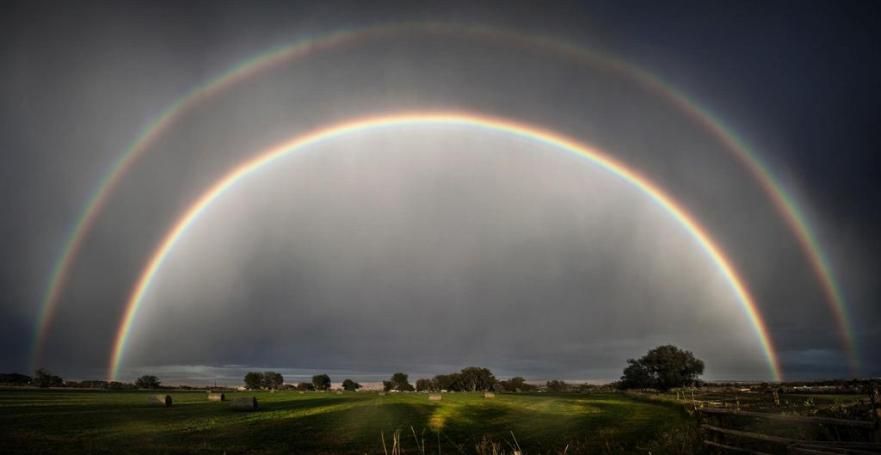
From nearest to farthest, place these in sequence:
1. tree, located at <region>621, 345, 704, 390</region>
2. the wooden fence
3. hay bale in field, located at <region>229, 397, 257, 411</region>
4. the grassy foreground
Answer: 1. the wooden fence
2. the grassy foreground
3. hay bale in field, located at <region>229, 397, 257, 411</region>
4. tree, located at <region>621, 345, 704, 390</region>

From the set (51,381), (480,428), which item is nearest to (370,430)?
(480,428)

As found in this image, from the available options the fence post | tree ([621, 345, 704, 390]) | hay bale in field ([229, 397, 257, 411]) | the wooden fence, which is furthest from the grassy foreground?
tree ([621, 345, 704, 390])

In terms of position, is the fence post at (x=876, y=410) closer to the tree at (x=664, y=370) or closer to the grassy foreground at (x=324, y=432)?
the grassy foreground at (x=324, y=432)

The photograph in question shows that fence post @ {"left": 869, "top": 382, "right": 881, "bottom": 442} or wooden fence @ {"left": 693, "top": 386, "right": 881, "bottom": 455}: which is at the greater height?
fence post @ {"left": 869, "top": 382, "right": 881, "bottom": 442}

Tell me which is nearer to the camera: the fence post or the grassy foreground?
the fence post

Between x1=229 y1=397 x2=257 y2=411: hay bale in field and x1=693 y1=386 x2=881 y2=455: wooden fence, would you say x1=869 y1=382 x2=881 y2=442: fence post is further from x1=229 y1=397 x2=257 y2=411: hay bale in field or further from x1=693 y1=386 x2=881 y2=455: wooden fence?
x1=229 y1=397 x2=257 y2=411: hay bale in field

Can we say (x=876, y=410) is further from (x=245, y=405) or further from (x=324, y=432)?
(x=245, y=405)

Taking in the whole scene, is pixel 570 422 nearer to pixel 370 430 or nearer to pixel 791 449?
pixel 370 430

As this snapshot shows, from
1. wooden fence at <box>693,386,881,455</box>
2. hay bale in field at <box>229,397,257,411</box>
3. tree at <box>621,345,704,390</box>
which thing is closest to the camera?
wooden fence at <box>693,386,881,455</box>

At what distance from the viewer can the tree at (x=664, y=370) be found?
168750mm

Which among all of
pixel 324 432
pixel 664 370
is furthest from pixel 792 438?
pixel 664 370

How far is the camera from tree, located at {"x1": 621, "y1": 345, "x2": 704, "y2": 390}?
168750 millimetres

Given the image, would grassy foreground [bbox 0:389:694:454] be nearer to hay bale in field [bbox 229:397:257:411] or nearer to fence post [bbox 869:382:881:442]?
fence post [bbox 869:382:881:442]

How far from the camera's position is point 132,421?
43188 mm
